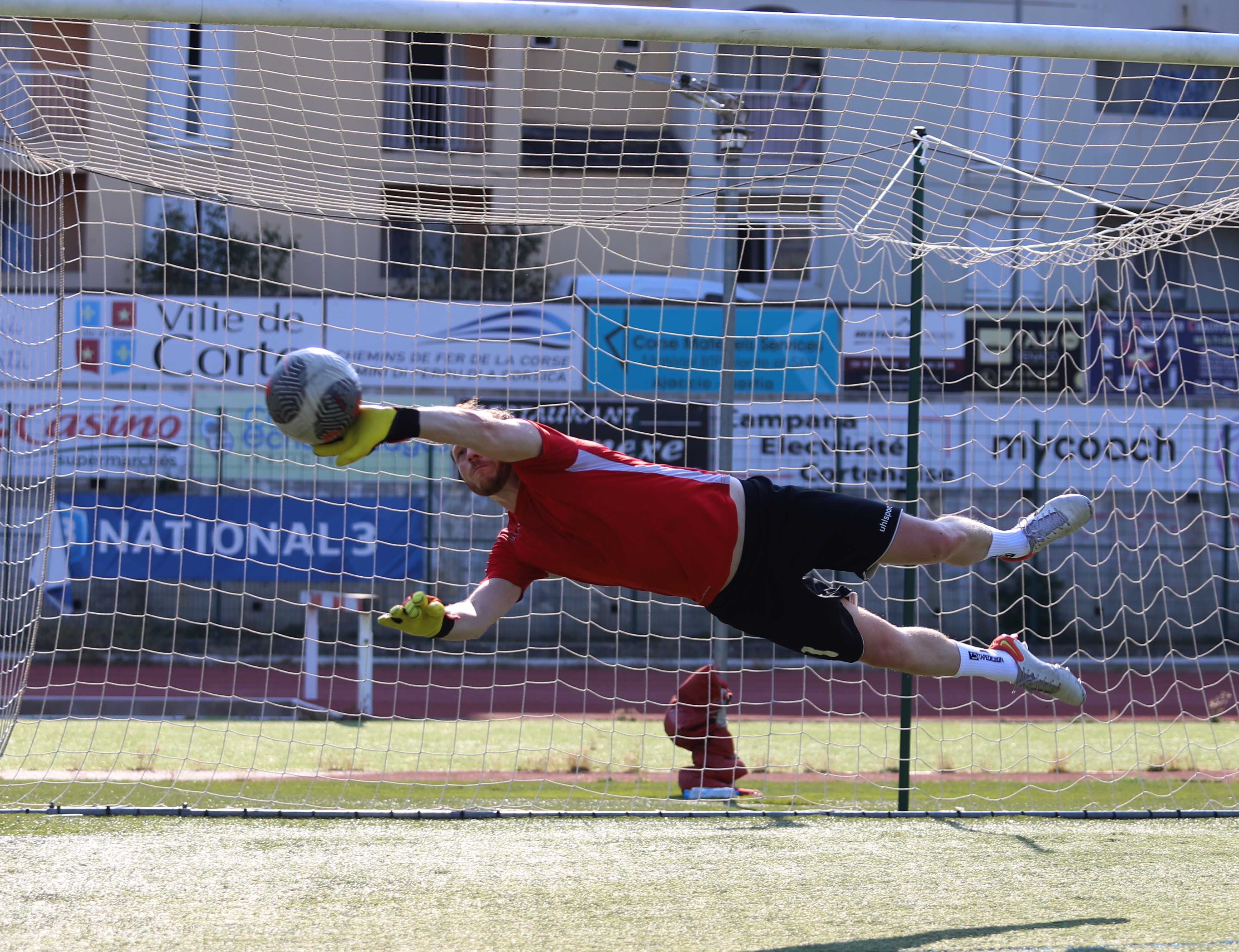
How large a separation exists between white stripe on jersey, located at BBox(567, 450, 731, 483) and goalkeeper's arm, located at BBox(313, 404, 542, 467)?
0.37m

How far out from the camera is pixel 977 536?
165 inches

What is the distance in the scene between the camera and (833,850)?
15.8 feet

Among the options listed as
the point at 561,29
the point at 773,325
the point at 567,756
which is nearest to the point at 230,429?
the point at 773,325

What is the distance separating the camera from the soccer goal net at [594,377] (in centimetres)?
586

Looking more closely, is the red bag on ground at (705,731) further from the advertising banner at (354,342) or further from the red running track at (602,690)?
the advertising banner at (354,342)

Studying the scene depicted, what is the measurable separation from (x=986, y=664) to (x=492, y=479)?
2.03 meters

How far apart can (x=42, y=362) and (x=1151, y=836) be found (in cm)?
884

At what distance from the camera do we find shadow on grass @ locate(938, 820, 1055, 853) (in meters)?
4.86

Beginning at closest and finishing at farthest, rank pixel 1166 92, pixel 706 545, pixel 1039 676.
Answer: pixel 706 545 → pixel 1039 676 → pixel 1166 92

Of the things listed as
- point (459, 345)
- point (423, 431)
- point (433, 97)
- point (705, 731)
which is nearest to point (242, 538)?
point (459, 345)

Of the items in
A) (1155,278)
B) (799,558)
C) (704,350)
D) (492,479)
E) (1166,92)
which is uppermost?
(1166,92)

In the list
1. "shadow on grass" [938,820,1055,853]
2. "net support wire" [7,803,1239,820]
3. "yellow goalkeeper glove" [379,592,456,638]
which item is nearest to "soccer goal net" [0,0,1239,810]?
"net support wire" [7,803,1239,820]

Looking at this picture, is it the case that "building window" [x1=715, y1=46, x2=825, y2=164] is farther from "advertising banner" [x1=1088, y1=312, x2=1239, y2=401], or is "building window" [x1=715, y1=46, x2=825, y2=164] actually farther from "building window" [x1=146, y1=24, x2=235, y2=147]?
"building window" [x1=146, y1=24, x2=235, y2=147]

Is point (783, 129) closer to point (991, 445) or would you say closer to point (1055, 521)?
point (991, 445)
